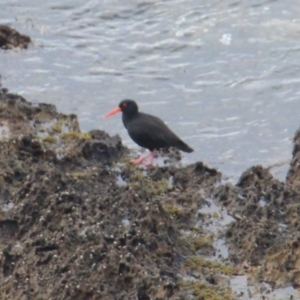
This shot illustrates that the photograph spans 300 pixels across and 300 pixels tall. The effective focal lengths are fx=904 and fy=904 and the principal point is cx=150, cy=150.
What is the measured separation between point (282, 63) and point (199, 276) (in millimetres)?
7187

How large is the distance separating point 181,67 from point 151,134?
3932mm

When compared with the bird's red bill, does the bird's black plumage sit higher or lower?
lower

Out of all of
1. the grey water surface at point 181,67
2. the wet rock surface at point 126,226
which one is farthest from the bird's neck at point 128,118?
the wet rock surface at point 126,226

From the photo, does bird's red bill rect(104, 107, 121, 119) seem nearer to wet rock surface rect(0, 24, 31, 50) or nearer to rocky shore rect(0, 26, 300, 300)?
rocky shore rect(0, 26, 300, 300)

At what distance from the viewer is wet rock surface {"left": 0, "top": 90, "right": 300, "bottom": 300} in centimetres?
669

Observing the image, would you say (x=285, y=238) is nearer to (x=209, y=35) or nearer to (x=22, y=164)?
(x=22, y=164)

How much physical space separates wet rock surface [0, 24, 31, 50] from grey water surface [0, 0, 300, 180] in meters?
0.15

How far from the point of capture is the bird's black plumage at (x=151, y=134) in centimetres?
1004

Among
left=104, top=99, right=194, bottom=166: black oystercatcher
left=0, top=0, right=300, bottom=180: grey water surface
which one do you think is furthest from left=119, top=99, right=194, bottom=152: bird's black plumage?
left=0, top=0, right=300, bottom=180: grey water surface

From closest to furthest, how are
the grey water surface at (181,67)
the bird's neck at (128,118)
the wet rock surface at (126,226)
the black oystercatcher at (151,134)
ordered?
the wet rock surface at (126,226) → the black oystercatcher at (151,134) → the bird's neck at (128,118) → the grey water surface at (181,67)

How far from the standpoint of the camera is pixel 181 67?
45.2ft

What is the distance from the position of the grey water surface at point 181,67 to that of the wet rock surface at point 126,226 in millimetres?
1346

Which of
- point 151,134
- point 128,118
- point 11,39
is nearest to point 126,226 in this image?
point 151,134

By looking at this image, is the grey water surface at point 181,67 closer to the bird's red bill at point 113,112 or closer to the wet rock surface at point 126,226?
the bird's red bill at point 113,112
